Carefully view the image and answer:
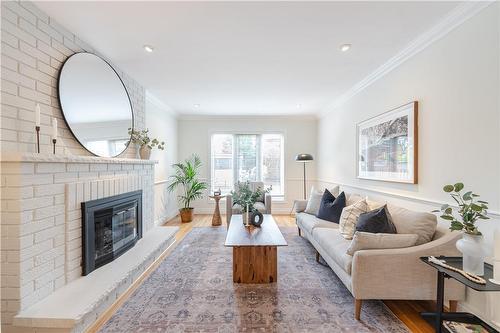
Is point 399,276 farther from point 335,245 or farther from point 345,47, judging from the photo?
point 345,47

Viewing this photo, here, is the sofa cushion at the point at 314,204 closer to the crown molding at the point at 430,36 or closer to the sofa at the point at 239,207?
the sofa at the point at 239,207

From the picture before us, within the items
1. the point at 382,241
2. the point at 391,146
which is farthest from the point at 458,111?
the point at 382,241

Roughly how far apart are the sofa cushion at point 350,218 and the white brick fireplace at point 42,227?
2369 mm

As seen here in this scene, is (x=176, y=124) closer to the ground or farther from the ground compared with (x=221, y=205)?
farther from the ground

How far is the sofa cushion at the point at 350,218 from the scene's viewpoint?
279 cm

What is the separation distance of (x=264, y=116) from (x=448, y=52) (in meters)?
4.32

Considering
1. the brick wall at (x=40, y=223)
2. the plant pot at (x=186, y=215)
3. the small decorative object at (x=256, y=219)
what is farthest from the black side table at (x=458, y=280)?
the plant pot at (x=186, y=215)

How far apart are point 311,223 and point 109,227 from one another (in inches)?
102

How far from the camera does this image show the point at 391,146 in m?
3.02

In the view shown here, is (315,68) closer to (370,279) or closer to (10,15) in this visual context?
(370,279)

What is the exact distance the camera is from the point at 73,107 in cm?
242

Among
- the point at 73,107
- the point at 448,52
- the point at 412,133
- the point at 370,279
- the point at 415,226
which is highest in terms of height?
the point at 448,52

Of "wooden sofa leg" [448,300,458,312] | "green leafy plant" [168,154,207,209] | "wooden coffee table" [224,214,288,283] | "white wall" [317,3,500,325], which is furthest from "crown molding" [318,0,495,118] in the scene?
"green leafy plant" [168,154,207,209]

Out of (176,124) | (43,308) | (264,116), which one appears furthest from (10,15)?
(264,116)
